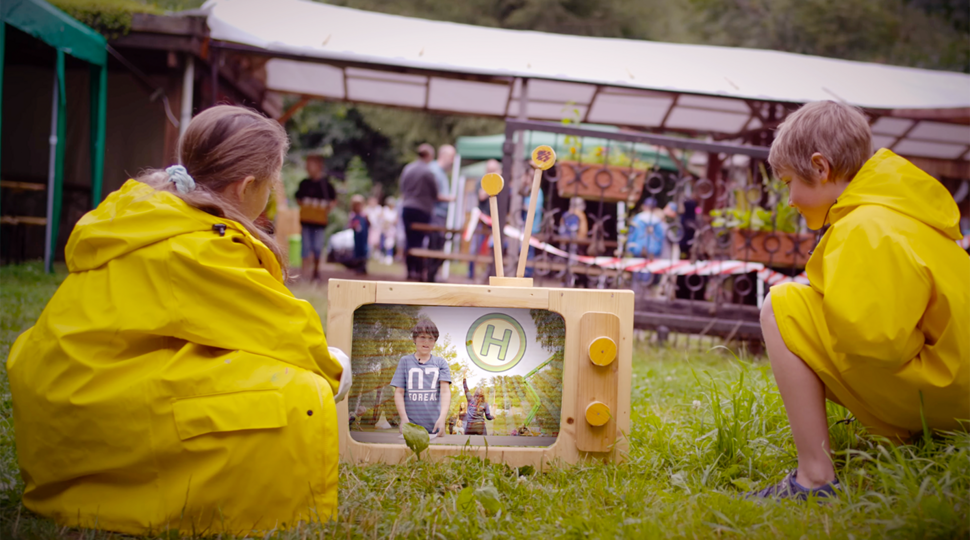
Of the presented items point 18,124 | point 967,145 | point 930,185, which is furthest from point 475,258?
point 967,145

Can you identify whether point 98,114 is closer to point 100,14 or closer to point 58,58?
point 58,58

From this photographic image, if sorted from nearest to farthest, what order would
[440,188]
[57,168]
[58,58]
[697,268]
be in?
[697,268] → [58,58] → [57,168] → [440,188]

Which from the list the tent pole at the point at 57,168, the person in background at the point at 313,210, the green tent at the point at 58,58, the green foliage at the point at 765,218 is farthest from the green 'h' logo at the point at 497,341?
the person in background at the point at 313,210

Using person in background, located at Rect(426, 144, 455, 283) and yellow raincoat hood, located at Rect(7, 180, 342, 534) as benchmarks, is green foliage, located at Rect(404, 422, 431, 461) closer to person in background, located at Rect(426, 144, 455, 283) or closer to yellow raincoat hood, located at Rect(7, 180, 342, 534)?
yellow raincoat hood, located at Rect(7, 180, 342, 534)

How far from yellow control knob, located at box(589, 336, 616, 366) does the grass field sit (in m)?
0.33

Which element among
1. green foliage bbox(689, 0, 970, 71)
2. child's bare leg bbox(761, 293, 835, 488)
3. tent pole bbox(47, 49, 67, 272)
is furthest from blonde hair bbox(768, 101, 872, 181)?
green foliage bbox(689, 0, 970, 71)

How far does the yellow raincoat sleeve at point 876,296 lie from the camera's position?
147 centimetres

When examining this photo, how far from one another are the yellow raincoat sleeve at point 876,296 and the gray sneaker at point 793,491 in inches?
15.3

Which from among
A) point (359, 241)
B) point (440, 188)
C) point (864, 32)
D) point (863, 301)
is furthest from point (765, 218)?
point (864, 32)

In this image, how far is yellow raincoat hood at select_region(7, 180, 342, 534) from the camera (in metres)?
1.38

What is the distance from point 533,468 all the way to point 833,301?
1.01 metres

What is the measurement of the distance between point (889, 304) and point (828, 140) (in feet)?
1.71

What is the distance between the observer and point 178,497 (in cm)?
140

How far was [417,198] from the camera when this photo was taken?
762 centimetres
